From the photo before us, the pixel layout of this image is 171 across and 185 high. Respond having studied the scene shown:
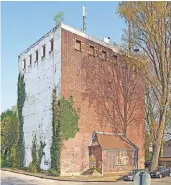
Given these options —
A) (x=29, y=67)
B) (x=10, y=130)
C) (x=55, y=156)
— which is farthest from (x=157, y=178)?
(x=10, y=130)

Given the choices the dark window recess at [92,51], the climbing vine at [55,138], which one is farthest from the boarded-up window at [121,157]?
the dark window recess at [92,51]

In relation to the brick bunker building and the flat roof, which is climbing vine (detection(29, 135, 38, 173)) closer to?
the brick bunker building

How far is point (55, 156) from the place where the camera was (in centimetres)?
3259

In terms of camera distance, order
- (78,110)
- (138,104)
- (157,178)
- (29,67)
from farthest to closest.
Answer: (138,104), (29,67), (78,110), (157,178)

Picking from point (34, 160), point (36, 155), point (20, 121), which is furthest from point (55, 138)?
point (20, 121)

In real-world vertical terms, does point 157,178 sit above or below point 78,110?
below

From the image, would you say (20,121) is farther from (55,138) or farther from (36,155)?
(55,138)

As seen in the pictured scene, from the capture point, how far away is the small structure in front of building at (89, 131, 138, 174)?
34.2m

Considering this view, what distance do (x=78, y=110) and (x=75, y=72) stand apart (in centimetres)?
405

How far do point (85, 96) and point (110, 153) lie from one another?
669cm

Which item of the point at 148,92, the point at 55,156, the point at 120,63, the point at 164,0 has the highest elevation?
the point at 164,0

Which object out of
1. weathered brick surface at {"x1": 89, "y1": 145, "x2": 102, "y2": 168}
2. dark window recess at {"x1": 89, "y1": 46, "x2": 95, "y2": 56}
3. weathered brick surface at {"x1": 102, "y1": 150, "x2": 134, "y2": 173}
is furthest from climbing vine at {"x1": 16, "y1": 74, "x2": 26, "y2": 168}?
weathered brick surface at {"x1": 102, "y1": 150, "x2": 134, "y2": 173}

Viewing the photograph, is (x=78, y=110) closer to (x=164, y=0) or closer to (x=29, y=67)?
(x=29, y=67)

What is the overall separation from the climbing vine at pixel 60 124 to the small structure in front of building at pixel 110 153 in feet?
10.2
